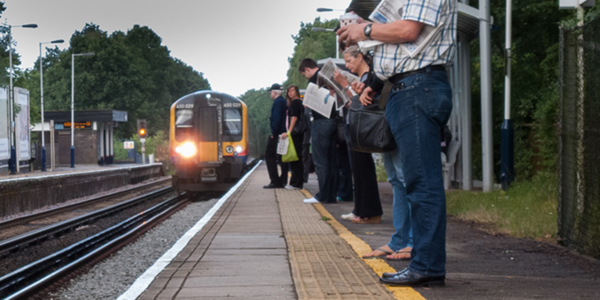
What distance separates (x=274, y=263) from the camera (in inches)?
207

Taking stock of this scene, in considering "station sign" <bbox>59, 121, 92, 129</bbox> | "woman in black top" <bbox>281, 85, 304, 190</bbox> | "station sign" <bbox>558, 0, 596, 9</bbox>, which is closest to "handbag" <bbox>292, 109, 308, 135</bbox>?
A: "woman in black top" <bbox>281, 85, 304, 190</bbox>

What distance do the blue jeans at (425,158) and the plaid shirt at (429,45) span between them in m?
0.08

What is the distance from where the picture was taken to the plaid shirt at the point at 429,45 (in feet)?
14.3

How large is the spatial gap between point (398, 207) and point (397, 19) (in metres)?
1.52

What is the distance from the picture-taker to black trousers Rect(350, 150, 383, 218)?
290 inches

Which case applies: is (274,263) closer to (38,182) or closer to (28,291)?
(28,291)

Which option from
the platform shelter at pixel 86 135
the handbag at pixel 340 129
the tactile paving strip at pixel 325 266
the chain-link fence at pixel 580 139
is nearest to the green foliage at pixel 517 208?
the chain-link fence at pixel 580 139

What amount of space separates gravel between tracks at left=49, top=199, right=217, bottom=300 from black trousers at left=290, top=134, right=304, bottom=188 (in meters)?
2.31

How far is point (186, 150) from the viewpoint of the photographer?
19.1m

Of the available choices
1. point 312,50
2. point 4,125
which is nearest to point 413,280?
point 4,125

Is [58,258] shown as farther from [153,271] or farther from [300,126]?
[300,126]

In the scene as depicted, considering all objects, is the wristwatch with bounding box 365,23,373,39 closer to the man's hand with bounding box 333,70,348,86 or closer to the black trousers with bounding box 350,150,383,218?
the man's hand with bounding box 333,70,348,86

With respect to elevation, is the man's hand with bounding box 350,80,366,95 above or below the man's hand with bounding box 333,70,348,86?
below

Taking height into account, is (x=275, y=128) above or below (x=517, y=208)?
above
